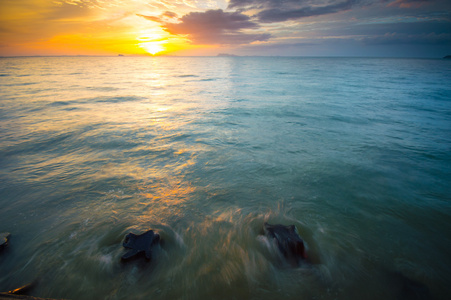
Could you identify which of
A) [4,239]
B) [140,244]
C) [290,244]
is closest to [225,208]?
[290,244]

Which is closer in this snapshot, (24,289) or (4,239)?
(24,289)

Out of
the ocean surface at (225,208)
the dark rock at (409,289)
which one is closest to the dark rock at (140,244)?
the ocean surface at (225,208)

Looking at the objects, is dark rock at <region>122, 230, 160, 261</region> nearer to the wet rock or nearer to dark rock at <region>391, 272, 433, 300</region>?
the wet rock

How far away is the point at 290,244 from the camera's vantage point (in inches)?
160

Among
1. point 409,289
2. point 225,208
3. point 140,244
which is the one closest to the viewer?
point 409,289

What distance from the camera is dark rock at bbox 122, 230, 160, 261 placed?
387cm

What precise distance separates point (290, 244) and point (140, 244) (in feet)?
10.5

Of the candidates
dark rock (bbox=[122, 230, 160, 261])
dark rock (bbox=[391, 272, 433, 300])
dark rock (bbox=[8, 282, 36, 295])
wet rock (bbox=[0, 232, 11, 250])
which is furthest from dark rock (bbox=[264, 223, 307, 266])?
wet rock (bbox=[0, 232, 11, 250])

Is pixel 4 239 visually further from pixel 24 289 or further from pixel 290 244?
pixel 290 244

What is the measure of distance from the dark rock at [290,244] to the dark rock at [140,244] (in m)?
2.63

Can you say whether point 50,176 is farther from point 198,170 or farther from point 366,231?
point 366,231

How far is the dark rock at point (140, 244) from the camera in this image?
12.7 ft

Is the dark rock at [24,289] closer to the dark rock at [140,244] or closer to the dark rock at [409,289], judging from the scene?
the dark rock at [140,244]

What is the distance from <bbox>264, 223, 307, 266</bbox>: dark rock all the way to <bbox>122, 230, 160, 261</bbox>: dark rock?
2629 millimetres
